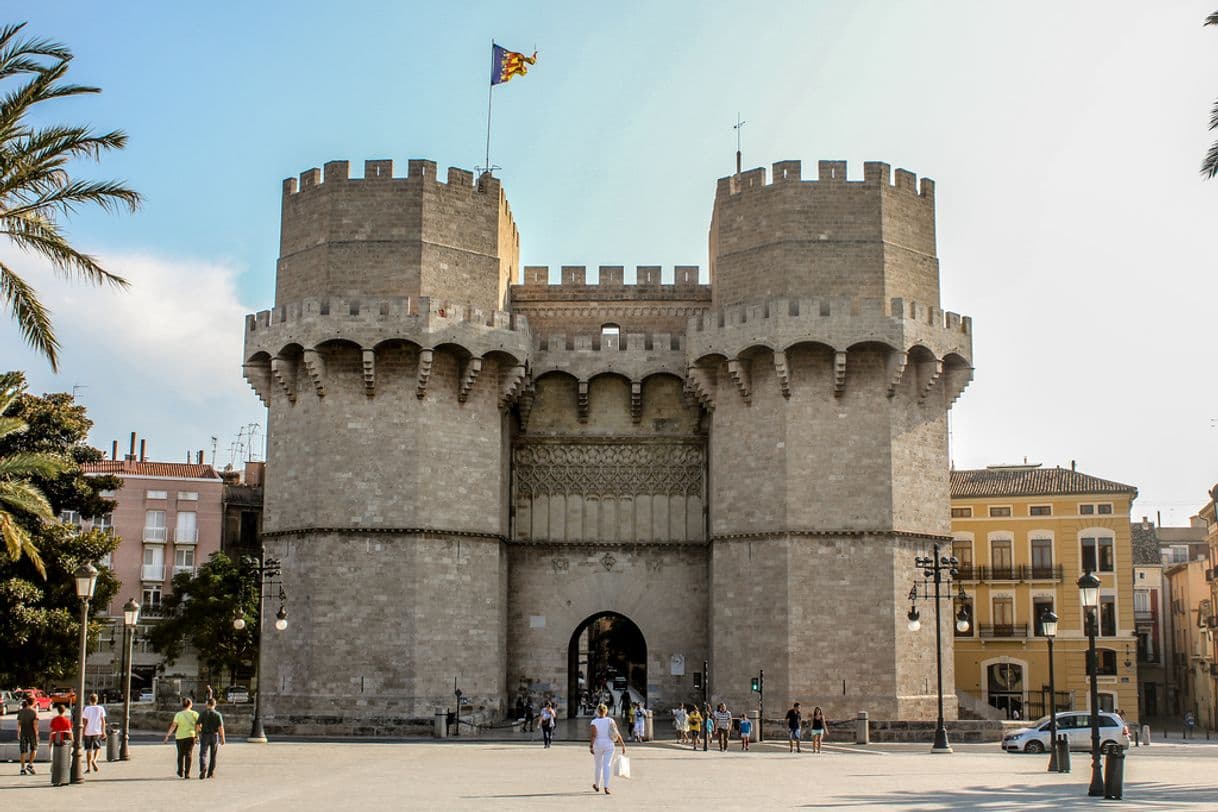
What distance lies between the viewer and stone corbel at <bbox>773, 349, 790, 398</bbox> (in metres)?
33.0

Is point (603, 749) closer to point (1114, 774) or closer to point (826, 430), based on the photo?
point (1114, 774)

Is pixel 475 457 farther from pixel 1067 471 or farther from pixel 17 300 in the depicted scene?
pixel 1067 471

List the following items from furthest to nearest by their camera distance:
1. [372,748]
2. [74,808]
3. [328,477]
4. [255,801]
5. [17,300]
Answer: [328,477]
[372,748]
[17,300]
[255,801]
[74,808]

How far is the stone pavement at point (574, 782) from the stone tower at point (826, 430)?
404cm

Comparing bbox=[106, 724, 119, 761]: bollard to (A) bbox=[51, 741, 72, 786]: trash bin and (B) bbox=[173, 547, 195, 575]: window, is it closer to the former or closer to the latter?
(A) bbox=[51, 741, 72, 786]: trash bin

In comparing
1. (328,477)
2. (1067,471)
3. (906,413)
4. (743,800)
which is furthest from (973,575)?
(743,800)

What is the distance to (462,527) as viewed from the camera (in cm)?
3353

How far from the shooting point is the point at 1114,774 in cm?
1811

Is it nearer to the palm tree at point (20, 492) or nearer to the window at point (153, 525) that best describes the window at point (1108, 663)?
the window at point (153, 525)

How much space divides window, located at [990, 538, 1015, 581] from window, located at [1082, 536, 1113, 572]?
2486mm

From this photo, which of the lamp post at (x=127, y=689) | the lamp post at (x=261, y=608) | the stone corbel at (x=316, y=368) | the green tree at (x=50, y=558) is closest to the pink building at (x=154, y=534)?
the green tree at (x=50, y=558)

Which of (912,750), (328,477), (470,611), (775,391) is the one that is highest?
(775,391)

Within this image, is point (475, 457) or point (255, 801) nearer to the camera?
point (255, 801)

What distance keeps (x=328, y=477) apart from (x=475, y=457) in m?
3.57
